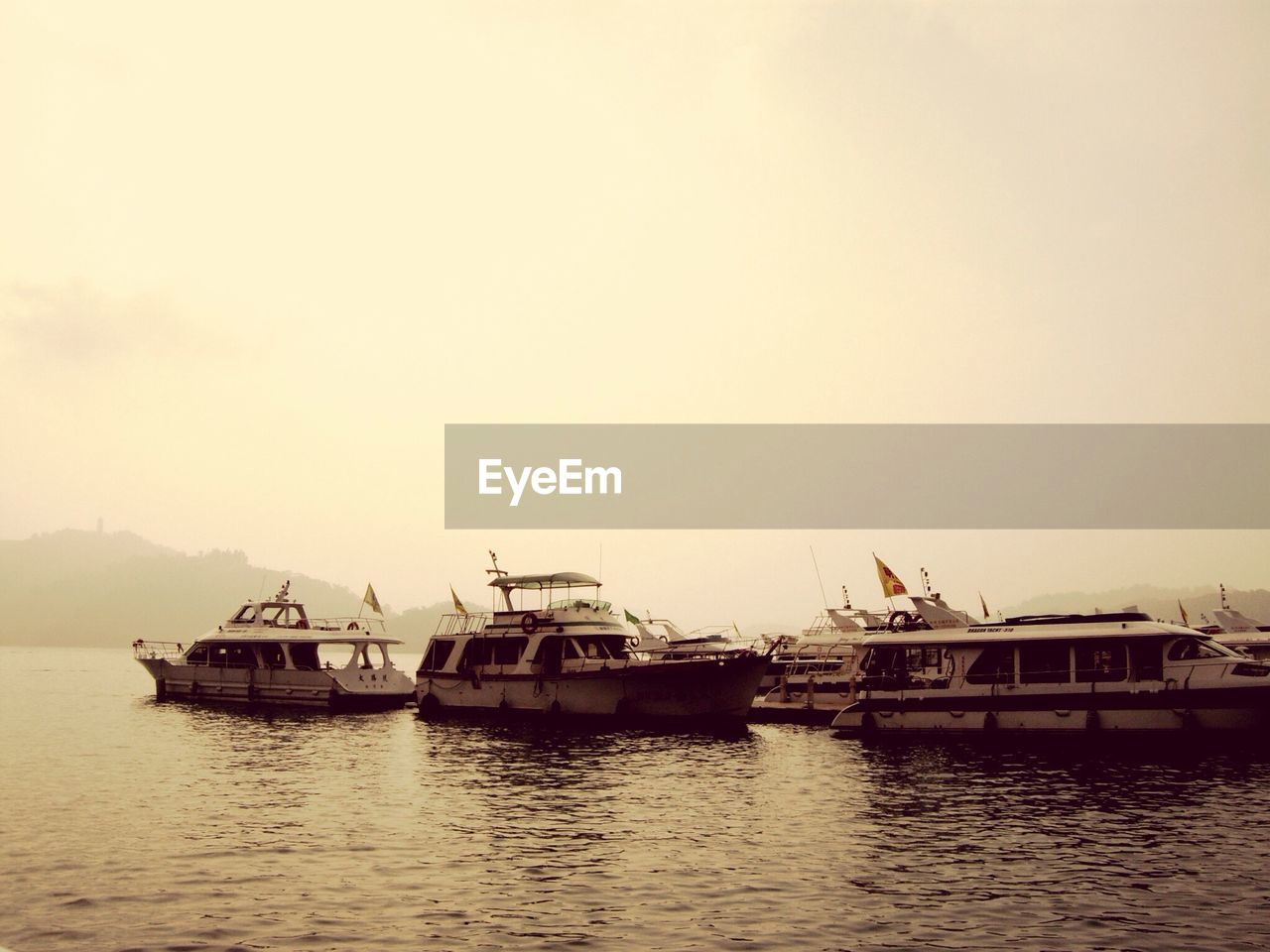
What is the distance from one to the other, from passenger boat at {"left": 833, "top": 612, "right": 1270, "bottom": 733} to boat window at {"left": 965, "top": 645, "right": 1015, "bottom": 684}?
0.04m

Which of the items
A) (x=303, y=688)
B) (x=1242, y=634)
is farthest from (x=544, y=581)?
(x=1242, y=634)

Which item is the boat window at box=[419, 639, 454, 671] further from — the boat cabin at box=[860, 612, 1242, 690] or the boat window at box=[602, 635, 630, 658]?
the boat cabin at box=[860, 612, 1242, 690]

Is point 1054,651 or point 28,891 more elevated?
point 1054,651

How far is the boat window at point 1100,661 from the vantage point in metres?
41.2

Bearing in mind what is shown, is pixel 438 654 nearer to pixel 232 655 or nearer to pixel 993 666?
pixel 232 655

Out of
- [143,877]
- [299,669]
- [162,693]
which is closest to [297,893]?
[143,877]

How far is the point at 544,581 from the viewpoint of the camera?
58344mm

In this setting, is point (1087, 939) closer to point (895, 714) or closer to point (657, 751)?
point (657, 751)

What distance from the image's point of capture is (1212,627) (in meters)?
69.4

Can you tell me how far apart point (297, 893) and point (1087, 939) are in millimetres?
14491

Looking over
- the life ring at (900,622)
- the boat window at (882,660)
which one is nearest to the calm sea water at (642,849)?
the boat window at (882,660)

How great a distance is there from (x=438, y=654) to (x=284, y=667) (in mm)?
12149

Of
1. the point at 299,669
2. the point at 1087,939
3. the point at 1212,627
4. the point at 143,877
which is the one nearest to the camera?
the point at 1087,939

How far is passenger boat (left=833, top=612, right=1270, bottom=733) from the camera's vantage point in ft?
129
